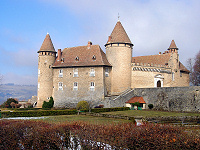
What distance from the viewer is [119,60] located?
4391cm

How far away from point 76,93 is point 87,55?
296 inches

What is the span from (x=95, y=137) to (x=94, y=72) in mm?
32495

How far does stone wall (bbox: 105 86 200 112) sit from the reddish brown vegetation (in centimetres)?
2472

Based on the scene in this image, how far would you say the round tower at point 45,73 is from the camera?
1843 inches

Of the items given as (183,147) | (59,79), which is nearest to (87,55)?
(59,79)

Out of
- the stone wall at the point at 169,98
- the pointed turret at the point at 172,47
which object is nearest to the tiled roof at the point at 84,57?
the stone wall at the point at 169,98

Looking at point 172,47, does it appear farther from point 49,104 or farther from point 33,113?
point 33,113

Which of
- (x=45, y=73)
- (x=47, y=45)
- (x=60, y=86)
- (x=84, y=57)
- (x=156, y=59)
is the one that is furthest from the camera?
(x=156, y=59)

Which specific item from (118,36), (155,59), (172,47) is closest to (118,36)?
(118,36)

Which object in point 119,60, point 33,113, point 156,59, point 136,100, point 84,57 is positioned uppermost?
point 156,59

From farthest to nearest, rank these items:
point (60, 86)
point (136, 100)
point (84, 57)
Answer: point (60, 86) < point (84, 57) < point (136, 100)

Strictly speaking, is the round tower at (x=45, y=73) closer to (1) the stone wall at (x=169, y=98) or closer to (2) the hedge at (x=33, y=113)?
(1) the stone wall at (x=169, y=98)

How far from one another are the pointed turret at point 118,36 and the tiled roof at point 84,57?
2946mm

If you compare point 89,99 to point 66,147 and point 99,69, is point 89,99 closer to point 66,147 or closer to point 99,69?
point 99,69
